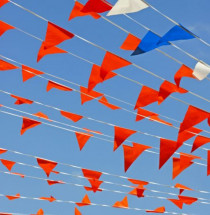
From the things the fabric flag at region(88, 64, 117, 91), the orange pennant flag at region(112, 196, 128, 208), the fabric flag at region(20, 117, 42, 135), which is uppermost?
the fabric flag at region(88, 64, 117, 91)

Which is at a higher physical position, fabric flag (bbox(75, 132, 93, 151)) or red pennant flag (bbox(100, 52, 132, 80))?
red pennant flag (bbox(100, 52, 132, 80))

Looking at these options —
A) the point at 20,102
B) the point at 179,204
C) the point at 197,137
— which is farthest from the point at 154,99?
the point at 179,204

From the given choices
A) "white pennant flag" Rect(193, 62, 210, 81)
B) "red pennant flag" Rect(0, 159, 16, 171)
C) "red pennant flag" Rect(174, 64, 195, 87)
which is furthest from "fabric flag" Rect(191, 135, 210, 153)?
"red pennant flag" Rect(0, 159, 16, 171)

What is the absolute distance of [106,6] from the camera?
365cm

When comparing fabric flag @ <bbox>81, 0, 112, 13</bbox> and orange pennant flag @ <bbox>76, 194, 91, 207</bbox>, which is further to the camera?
orange pennant flag @ <bbox>76, 194, 91, 207</bbox>

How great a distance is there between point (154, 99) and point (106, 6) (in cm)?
162

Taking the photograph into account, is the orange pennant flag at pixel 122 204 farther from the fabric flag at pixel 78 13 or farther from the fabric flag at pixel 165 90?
the fabric flag at pixel 78 13

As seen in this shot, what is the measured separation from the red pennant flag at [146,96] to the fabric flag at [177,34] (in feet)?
3.90

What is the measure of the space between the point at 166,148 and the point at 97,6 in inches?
88.8

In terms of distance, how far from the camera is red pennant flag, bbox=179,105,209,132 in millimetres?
4758

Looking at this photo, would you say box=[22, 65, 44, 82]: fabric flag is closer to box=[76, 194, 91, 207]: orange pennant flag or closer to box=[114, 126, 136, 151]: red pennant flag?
box=[114, 126, 136, 151]: red pennant flag

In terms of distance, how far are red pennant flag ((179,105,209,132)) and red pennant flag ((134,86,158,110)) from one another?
423 millimetres

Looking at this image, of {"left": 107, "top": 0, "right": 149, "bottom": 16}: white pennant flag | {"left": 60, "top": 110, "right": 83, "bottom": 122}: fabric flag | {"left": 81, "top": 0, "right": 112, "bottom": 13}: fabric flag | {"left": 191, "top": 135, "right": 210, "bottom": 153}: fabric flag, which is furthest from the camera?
{"left": 60, "top": 110, "right": 83, "bottom": 122}: fabric flag

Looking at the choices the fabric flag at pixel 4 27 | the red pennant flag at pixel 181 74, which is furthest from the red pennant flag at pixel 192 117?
the fabric flag at pixel 4 27
